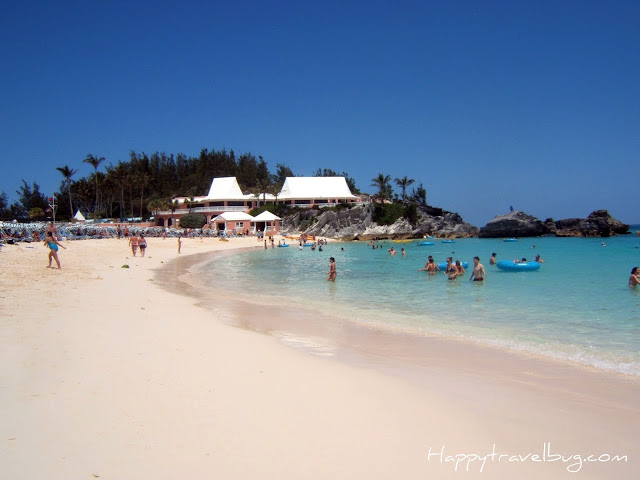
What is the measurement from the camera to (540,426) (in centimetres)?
370

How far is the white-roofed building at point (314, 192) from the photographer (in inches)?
2483

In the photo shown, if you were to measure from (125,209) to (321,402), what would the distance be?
2672 inches

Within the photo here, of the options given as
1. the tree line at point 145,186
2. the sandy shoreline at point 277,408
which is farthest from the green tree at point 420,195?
the sandy shoreline at point 277,408

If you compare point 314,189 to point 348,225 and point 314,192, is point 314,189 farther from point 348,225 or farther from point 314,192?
point 348,225

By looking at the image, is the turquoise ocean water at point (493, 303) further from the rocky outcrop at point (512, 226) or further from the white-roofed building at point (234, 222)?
the rocky outcrop at point (512, 226)

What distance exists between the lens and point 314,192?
63.9 meters

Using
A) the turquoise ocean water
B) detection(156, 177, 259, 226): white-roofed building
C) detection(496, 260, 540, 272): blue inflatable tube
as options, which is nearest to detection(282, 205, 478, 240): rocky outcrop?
detection(156, 177, 259, 226): white-roofed building

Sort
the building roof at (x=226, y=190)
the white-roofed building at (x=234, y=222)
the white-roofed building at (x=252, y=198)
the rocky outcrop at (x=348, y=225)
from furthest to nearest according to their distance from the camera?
the building roof at (x=226, y=190) < the white-roofed building at (x=252, y=198) < the rocky outcrop at (x=348, y=225) < the white-roofed building at (x=234, y=222)

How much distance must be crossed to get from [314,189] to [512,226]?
101 feet

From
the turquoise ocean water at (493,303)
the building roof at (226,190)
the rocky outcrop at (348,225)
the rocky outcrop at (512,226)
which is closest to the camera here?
the turquoise ocean water at (493,303)

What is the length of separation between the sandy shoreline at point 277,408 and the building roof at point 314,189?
56.8m

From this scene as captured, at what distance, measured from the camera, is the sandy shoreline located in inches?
115

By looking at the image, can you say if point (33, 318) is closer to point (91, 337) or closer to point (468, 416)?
point (91, 337)

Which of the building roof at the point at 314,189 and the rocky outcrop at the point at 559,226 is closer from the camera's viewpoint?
the building roof at the point at 314,189
